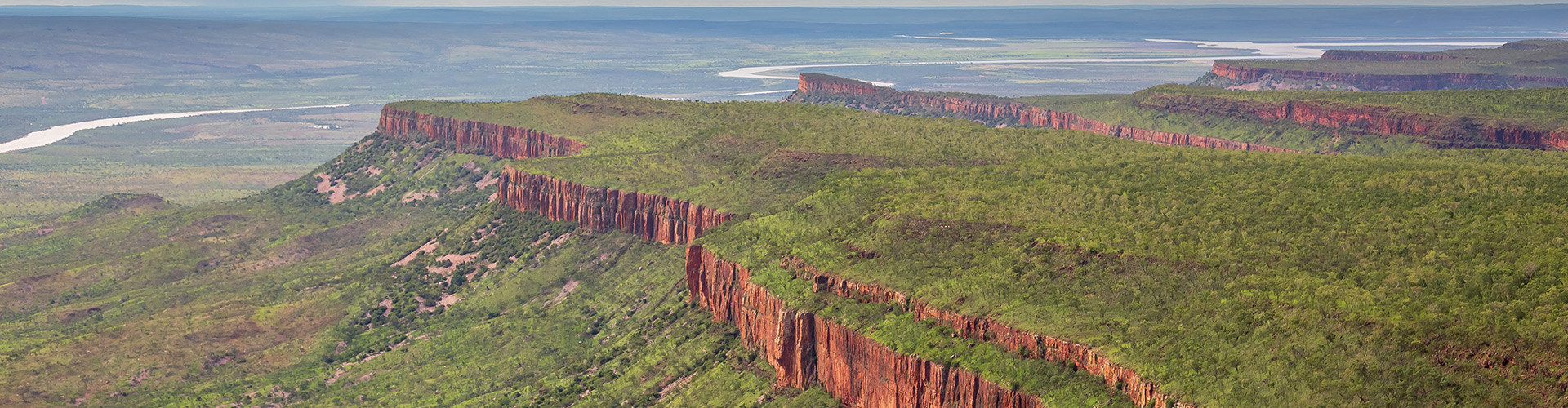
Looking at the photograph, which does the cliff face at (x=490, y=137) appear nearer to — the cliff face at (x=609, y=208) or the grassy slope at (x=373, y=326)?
the grassy slope at (x=373, y=326)

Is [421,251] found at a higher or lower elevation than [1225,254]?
lower

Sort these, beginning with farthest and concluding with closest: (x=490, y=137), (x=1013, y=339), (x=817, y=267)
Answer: (x=490, y=137), (x=817, y=267), (x=1013, y=339)

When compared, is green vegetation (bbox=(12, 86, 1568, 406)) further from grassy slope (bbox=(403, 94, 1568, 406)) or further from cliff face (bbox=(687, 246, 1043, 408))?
cliff face (bbox=(687, 246, 1043, 408))

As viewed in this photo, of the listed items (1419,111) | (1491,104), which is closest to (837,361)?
(1419,111)

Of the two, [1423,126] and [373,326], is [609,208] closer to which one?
[373,326]

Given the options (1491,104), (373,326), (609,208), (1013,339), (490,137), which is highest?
(1491,104)

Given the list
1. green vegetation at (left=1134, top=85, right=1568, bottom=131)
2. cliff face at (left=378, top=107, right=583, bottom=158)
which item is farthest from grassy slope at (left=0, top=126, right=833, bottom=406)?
green vegetation at (left=1134, top=85, right=1568, bottom=131)
